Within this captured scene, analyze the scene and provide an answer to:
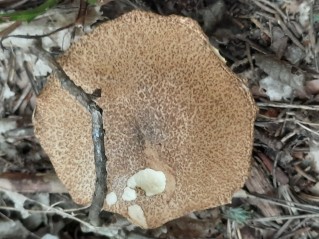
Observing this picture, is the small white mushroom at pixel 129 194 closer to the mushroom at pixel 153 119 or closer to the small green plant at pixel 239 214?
the mushroom at pixel 153 119

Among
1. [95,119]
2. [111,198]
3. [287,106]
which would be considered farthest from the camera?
[287,106]

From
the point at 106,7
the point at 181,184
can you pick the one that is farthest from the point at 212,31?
the point at 181,184

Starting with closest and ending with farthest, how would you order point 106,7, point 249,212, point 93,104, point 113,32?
1. point 93,104
2. point 113,32
3. point 106,7
4. point 249,212

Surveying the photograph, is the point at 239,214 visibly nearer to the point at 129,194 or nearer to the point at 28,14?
the point at 129,194

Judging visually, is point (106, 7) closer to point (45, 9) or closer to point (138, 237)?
point (45, 9)

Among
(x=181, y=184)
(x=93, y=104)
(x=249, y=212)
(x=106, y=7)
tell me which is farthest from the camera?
(x=249, y=212)

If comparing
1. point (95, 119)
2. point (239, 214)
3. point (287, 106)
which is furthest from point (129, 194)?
point (287, 106)
